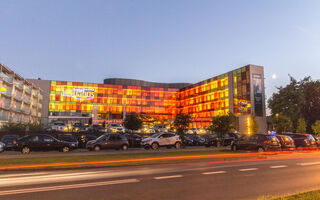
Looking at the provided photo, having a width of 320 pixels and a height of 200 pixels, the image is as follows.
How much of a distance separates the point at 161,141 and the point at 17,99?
165ft

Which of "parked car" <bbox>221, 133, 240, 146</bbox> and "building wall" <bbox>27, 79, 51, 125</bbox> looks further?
"building wall" <bbox>27, 79, 51, 125</bbox>

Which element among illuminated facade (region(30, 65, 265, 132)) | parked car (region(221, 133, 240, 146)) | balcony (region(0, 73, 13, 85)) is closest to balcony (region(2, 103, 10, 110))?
balcony (region(0, 73, 13, 85))

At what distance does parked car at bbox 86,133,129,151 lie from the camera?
21.5 m

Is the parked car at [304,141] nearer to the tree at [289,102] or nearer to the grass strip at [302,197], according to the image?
the grass strip at [302,197]

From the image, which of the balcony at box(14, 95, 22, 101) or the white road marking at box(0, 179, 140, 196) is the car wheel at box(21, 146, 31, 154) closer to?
the white road marking at box(0, 179, 140, 196)

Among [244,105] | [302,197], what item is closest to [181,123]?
[302,197]

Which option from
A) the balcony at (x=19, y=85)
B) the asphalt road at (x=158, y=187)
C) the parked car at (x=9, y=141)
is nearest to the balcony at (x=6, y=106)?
the balcony at (x=19, y=85)

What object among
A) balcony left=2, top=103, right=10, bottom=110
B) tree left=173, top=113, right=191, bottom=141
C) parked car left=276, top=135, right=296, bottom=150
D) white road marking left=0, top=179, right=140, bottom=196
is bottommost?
white road marking left=0, top=179, right=140, bottom=196

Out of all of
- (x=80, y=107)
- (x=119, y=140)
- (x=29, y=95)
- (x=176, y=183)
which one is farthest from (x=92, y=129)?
(x=80, y=107)

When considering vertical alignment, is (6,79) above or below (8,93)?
above

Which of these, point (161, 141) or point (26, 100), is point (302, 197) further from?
point (26, 100)

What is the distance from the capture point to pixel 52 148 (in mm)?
20234

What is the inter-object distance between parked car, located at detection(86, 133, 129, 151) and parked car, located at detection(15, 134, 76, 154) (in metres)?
1.74

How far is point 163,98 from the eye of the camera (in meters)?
93.7
